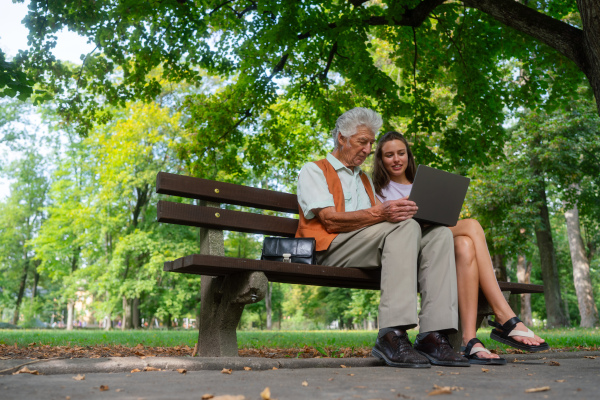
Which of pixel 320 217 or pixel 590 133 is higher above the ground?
pixel 590 133

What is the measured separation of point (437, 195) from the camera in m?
3.81

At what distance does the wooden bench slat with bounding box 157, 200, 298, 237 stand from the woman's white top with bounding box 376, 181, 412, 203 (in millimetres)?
733

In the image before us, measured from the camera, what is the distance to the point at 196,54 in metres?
9.77

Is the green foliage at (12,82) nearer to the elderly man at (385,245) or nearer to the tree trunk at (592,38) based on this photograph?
the elderly man at (385,245)

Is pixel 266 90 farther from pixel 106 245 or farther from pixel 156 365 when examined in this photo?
pixel 106 245

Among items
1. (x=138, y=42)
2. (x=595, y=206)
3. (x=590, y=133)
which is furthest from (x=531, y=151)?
(x=138, y=42)

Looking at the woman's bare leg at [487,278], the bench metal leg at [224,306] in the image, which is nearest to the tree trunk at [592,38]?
the woman's bare leg at [487,278]

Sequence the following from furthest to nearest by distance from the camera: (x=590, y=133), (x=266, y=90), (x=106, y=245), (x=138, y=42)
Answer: (x=106, y=245) < (x=590, y=133) < (x=266, y=90) < (x=138, y=42)

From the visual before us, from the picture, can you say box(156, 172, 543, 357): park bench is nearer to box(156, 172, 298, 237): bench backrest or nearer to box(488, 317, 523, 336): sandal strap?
box(156, 172, 298, 237): bench backrest

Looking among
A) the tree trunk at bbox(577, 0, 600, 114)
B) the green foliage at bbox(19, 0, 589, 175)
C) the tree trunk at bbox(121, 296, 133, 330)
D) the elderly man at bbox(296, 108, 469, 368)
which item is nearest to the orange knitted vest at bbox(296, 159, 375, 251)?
the elderly man at bbox(296, 108, 469, 368)

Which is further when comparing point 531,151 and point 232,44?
point 531,151

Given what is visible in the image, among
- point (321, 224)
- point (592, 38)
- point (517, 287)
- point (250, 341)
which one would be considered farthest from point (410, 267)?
point (250, 341)

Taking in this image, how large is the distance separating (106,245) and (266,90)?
18.7 m

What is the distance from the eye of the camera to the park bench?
323 cm
